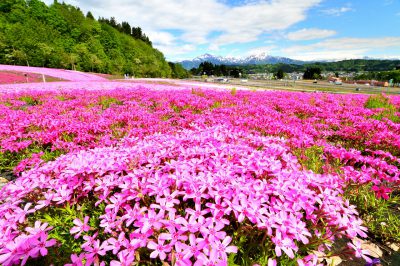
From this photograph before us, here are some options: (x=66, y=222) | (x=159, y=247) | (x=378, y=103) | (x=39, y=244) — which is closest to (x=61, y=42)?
(x=378, y=103)

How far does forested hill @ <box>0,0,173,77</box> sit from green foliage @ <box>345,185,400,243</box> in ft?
263

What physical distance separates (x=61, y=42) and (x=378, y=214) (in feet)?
373

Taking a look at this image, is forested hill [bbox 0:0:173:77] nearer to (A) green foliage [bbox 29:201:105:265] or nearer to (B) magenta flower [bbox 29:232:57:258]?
(A) green foliage [bbox 29:201:105:265]

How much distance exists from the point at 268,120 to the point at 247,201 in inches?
243

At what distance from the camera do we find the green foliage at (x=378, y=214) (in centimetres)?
346

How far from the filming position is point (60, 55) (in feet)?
247

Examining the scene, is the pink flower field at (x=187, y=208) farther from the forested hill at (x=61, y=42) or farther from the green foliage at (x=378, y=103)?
the forested hill at (x=61, y=42)

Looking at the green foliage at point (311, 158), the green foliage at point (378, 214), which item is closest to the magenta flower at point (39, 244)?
the green foliage at point (311, 158)

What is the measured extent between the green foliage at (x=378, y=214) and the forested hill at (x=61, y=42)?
80.2 m

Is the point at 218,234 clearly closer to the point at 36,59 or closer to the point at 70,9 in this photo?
the point at 36,59

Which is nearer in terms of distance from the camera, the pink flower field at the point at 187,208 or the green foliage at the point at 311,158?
the pink flower field at the point at 187,208

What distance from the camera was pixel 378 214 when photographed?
3775 mm

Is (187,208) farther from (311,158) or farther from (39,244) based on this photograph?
(311,158)

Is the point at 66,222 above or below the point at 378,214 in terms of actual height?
above
